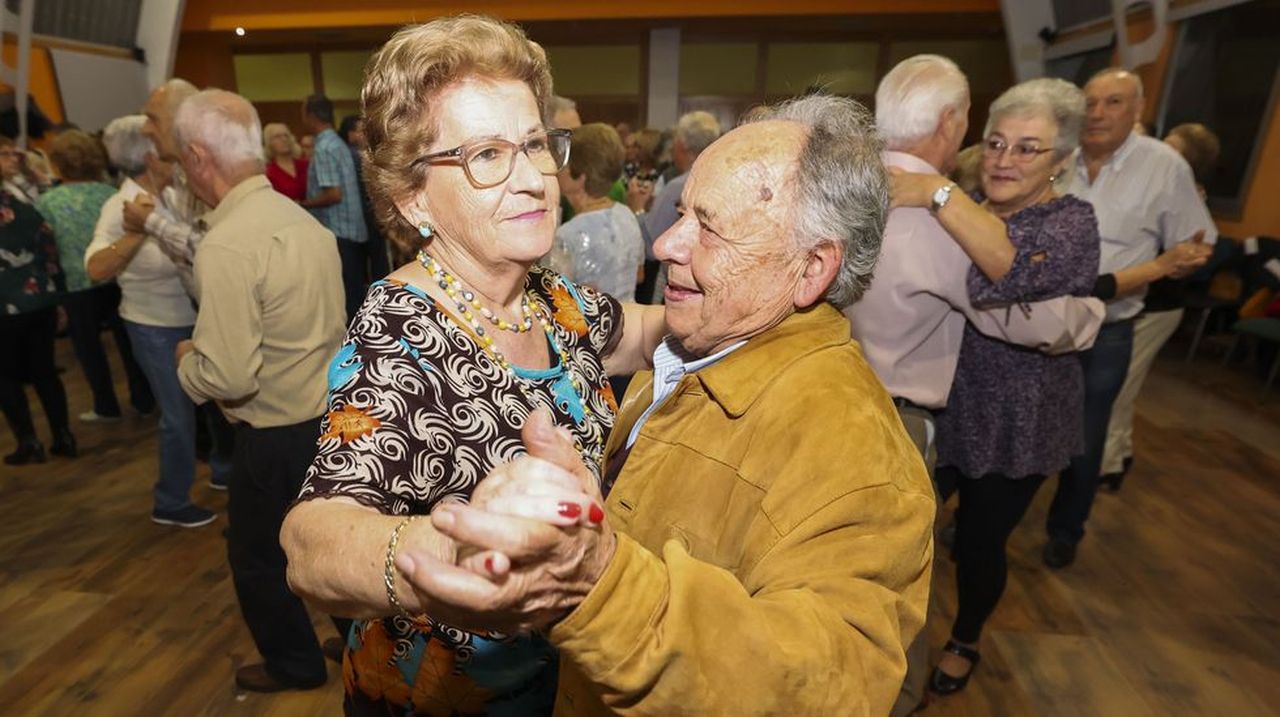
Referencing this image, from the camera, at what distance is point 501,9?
10.0 m

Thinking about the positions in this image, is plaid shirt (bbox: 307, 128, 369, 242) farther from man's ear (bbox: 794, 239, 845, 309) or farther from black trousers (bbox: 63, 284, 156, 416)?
man's ear (bbox: 794, 239, 845, 309)

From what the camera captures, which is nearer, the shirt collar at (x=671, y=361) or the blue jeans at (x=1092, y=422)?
the shirt collar at (x=671, y=361)

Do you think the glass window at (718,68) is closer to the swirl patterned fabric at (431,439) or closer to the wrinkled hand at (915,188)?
the wrinkled hand at (915,188)

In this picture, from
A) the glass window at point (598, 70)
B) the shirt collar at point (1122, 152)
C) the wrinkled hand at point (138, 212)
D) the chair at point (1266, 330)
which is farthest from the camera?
the glass window at point (598, 70)

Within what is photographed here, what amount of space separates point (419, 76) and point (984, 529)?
2002 millimetres

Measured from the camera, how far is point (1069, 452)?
212 centimetres

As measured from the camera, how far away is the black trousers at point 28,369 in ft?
12.4

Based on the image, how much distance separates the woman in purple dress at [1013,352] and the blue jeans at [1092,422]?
948 mm

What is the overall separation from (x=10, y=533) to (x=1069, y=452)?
442cm

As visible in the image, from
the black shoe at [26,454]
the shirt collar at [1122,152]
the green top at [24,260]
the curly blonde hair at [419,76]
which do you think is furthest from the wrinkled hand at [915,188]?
the black shoe at [26,454]

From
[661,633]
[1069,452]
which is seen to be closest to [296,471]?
[661,633]

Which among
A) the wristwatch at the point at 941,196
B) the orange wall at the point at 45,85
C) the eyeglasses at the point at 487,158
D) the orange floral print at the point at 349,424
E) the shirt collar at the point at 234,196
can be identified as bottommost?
the orange floral print at the point at 349,424

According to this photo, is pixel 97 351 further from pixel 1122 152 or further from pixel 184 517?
pixel 1122 152

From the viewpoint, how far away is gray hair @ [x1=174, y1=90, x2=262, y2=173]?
6.54 feet
